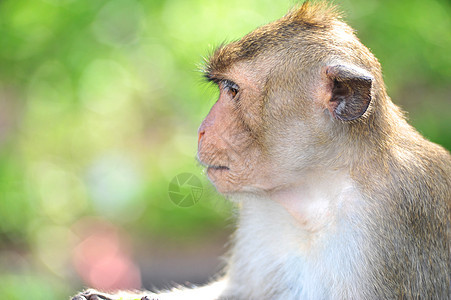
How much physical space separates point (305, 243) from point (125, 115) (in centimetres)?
433

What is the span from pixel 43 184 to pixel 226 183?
4.10m

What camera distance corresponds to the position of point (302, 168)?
112 inches

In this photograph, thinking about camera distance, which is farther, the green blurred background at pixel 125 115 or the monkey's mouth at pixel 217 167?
the green blurred background at pixel 125 115

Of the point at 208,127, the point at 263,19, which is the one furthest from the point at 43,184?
the point at 208,127

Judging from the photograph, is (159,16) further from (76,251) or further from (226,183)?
(226,183)

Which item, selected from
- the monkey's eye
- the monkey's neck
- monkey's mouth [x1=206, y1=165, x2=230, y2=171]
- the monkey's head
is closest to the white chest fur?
the monkey's neck

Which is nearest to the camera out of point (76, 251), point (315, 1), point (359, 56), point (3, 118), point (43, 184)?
point (359, 56)

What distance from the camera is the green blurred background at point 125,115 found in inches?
252

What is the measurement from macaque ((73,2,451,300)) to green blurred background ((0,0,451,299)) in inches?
130

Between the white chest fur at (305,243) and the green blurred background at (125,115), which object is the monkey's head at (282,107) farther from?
the green blurred background at (125,115)

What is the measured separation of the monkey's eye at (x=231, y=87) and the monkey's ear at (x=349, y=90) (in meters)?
0.40

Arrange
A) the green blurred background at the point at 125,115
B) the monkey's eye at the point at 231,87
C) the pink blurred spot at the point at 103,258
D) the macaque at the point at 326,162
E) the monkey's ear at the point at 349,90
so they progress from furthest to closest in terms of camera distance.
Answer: the green blurred background at the point at 125,115
the pink blurred spot at the point at 103,258
the monkey's eye at the point at 231,87
the macaque at the point at 326,162
the monkey's ear at the point at 349,90

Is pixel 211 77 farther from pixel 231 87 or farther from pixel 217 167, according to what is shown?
pixel 217 167

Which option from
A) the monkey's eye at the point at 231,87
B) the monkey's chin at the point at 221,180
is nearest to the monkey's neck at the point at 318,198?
the monkey's chin at the point at 221,180
